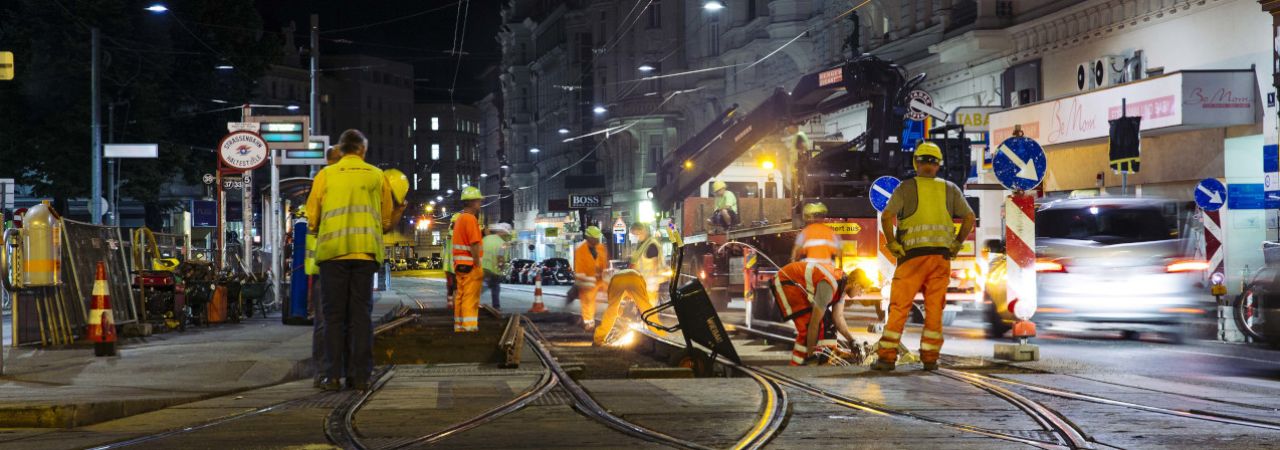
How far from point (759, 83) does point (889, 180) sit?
3383 centimetres

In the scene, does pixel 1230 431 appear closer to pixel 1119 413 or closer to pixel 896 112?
pixel 1119 413

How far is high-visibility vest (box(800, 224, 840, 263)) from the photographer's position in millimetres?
13961

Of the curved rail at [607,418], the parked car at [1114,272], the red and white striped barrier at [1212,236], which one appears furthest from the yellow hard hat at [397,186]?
the red and white striped barrier at [1212,236]

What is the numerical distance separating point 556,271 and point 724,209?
33253 millimetres

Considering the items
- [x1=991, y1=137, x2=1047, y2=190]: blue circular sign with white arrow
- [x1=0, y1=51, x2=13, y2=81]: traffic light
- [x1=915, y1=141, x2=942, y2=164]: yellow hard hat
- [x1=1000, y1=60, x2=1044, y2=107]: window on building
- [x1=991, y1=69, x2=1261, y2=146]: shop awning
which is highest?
[x1=1000, y1=60, x2=1044, y2=107]: window on building

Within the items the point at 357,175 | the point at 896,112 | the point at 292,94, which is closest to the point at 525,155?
the point at 292,94

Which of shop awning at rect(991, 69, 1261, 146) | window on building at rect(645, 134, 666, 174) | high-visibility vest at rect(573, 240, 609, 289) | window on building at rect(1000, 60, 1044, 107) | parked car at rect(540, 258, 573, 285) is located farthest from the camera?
A: window on building at rect(645, 134, 666, 174)

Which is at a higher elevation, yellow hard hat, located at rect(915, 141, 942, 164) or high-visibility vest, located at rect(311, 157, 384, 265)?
yellow hard hat, located at rect(915, 141, 942, 164)

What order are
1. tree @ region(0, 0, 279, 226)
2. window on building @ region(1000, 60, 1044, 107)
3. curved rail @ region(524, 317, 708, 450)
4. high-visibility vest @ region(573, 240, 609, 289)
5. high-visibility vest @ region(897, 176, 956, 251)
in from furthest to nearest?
tree @ region(0, 0, 279, 226) < window on building @ region(1000, 60, 1044, 107) < high-visibility vest @ region(573, 240, 609, 289) < high-visibility vest @ region(897, 176, 956, 251) < curved rail @ region(524, 317, 708, 450)

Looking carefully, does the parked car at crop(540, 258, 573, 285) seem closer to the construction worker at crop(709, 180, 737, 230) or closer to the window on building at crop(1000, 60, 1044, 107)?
the window on building at crop(1000, 60, 1044, 107)

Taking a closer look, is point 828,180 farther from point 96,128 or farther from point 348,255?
point 96,128

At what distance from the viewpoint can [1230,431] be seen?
729 centimetres

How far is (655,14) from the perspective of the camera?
7406 cm

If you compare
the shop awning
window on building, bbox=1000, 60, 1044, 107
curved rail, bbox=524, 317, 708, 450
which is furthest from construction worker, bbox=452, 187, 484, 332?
window on building, bbox=1000, 60, 1044, 107
